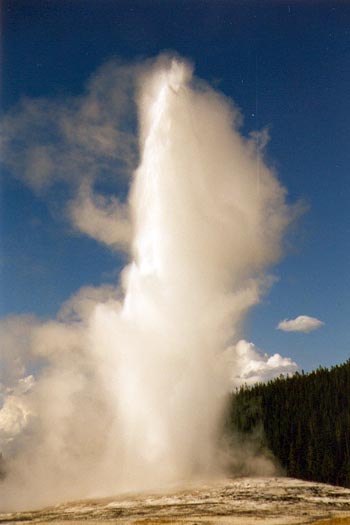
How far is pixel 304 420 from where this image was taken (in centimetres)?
7450

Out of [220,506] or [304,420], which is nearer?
[220,506]

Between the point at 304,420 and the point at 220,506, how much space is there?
55313 millimetres

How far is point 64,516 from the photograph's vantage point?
922 inches

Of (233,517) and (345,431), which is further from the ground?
(345,431)

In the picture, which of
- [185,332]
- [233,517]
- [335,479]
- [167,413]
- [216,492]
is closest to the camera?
[233,517]

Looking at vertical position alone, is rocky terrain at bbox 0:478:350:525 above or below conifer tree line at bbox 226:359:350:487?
below

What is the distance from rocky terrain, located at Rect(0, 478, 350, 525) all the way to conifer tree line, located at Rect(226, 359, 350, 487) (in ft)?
80.4

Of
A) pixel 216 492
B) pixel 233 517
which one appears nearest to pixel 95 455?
pixel 216 492

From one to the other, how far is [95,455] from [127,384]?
828cm

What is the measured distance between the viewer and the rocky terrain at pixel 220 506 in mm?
19781

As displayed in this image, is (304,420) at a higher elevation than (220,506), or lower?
higher

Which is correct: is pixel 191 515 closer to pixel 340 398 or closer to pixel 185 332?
pixel 185 332

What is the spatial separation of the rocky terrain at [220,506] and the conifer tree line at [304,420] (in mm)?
24513

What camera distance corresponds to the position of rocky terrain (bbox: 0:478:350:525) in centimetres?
1978
